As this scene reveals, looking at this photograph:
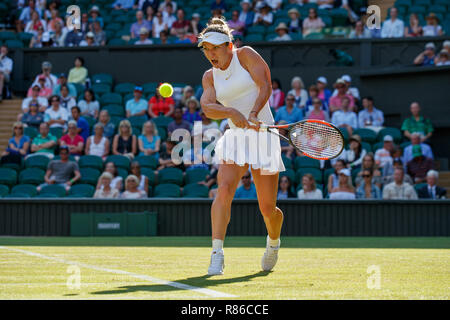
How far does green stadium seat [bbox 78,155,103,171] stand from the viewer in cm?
1488

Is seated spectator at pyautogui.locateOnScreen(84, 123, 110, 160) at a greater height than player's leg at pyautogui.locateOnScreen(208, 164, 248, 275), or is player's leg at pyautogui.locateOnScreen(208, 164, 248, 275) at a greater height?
seated spectator at pyautogui.locateOnScreen(84, 123, 110, 160)

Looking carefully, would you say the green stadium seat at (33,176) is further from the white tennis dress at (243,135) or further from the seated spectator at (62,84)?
the white tennis dress at (243,135)

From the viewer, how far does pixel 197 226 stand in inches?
532

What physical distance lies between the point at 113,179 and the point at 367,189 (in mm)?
4470

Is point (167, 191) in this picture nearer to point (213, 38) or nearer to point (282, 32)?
point (282, 32)

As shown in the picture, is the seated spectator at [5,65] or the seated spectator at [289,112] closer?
the seated spectator at [289,112]

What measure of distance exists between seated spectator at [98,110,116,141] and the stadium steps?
9.75 ft

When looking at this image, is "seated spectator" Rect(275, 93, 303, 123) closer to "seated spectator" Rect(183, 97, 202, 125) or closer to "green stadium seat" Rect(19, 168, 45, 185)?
"seated spectator" Rect(183, 97, 202, 125)

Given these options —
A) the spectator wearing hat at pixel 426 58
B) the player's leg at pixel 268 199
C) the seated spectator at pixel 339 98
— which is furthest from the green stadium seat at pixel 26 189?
the player's leg at pixel 268 199

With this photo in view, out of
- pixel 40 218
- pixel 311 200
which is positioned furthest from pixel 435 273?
pixel 40 218

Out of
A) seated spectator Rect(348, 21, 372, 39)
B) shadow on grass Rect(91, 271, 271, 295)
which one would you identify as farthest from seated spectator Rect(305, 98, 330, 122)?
shadow on grass Rect(91, 271, 271, 295)

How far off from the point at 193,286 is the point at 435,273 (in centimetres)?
204

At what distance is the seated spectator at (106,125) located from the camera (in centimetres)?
1578

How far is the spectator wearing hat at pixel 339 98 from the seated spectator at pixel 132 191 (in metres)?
4.31
